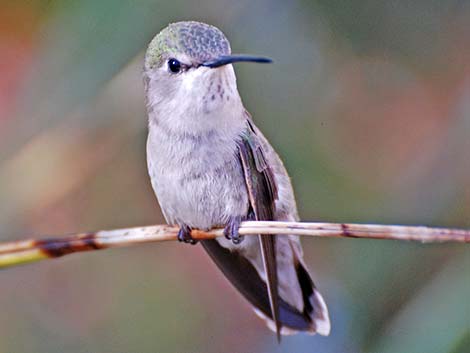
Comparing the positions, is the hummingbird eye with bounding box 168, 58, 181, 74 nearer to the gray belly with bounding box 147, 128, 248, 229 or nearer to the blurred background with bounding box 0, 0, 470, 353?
the gray belly with bounding box 147, 128, 248, 229

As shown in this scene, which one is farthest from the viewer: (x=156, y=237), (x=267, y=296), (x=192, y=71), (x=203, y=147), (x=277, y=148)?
(x=277, y=148)

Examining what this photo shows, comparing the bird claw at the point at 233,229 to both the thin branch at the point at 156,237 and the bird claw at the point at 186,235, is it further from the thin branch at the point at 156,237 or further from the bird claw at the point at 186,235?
the thin branch at the point at 156,237

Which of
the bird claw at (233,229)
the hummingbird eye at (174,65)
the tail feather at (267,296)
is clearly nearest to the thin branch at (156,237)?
the bird claw at (233,229)

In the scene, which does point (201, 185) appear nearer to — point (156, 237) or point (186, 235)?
point (186, 235)

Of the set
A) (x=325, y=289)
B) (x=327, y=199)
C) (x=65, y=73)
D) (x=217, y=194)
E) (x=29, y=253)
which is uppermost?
(x=65, y=73)

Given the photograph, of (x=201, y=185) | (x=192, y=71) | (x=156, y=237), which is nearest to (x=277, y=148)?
(x=201, y=185)

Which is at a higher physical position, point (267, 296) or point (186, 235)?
point (186, 235)

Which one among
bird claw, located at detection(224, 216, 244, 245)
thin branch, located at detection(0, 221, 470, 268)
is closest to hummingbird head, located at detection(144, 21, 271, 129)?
bird claw, located at detection(224, 216, 244, 245)

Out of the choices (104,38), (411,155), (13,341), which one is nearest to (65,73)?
(104,38)

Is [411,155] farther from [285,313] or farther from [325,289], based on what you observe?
[285,313]
